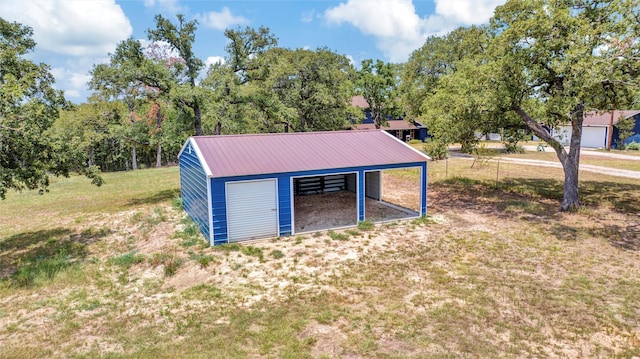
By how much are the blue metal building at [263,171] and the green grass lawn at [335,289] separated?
2.38ft

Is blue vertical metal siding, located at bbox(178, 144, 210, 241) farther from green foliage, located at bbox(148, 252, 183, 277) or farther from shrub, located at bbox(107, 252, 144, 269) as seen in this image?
shrub, located at bbox(107, 252, 144, 269)

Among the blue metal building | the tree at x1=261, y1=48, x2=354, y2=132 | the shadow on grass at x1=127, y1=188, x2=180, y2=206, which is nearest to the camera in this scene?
the blue metal building

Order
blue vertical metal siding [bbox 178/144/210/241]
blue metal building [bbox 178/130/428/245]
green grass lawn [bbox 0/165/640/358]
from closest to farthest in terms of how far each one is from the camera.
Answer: green grass lawn [bbox 0/165/640/358] < blue metal building [bbox 178/130/428/245] < blue vertical metal siding [bbox 178/144/210/241]

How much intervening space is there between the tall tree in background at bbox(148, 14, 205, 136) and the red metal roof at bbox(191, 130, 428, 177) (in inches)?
177

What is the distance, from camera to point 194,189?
44.4 feet

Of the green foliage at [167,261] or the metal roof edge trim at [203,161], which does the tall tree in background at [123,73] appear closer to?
the metal roof edge trim at [203,161]

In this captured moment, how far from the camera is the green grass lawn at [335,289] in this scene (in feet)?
21.3

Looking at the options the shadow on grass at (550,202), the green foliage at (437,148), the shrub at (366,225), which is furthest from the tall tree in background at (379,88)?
the shrub at (366,225)

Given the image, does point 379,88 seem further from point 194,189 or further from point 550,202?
point 194,189

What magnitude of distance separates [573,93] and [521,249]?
6223 mm

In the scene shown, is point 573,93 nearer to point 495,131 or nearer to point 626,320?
point 495,131

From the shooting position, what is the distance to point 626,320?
279 inches

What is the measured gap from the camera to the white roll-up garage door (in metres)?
11.6

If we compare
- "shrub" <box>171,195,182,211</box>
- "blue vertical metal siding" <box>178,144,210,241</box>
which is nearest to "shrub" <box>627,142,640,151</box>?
"shrub" <box>171,195,182,211</box>
